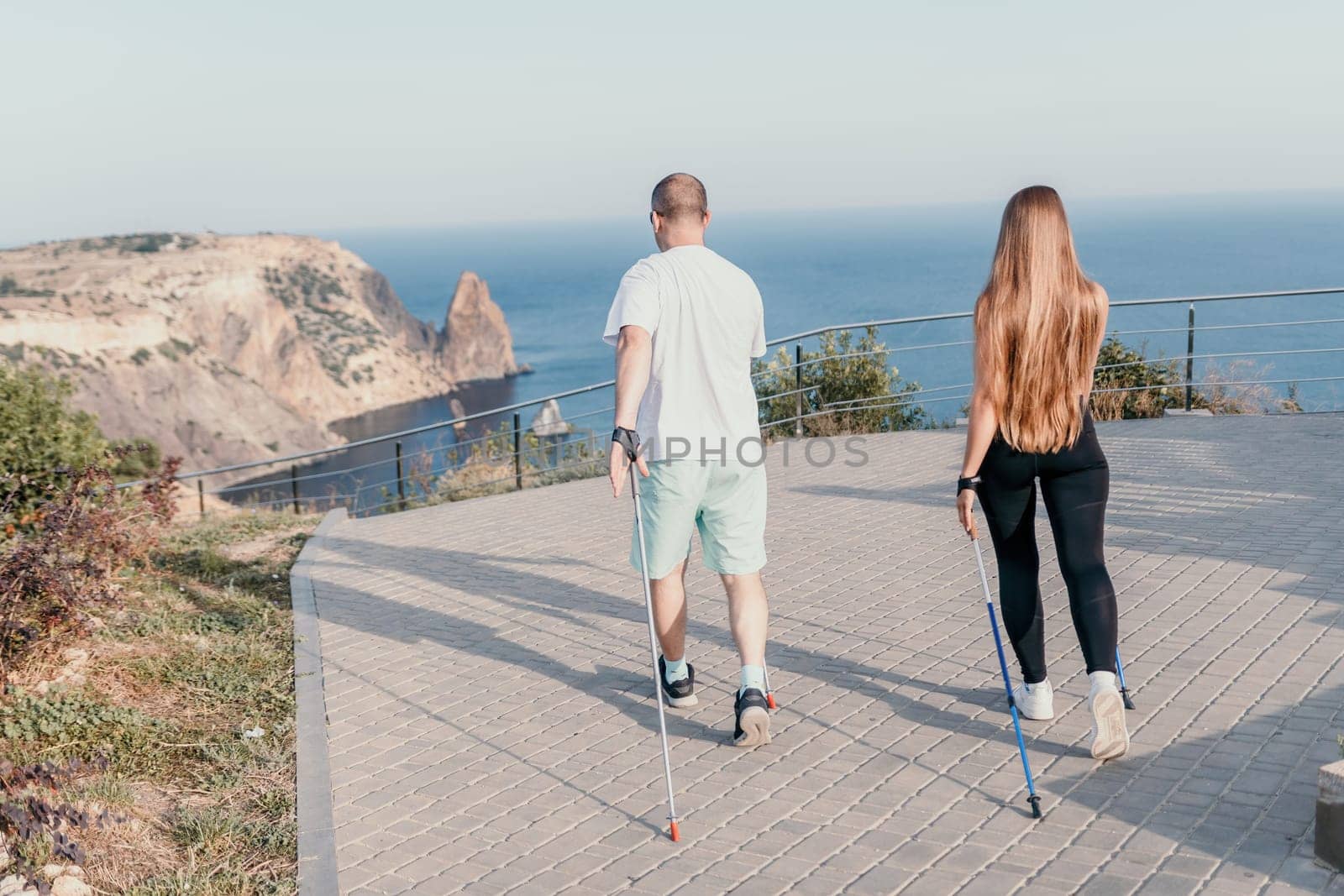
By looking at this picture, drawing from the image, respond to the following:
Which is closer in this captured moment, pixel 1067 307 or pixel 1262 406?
pixel 1067 307

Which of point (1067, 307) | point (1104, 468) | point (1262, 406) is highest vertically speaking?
point (1067, 307)

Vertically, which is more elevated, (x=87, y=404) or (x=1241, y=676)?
(x=1241, y=676)

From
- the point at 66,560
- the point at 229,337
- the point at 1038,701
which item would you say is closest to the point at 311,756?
the point at 66,560

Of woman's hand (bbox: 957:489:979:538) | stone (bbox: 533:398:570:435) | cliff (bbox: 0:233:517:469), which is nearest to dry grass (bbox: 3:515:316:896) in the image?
stone (bbox: 533:398:570:435)

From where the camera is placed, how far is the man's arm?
443 centimetres

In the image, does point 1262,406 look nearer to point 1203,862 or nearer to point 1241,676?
point 1241,676

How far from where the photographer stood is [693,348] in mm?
4605

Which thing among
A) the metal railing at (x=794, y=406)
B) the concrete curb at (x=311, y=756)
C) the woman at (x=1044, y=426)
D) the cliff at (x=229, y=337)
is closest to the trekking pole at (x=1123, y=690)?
the woman at (x=1044, y=426)

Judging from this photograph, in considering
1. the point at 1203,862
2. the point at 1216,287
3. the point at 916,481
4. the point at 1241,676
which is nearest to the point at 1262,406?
the point at 916,481

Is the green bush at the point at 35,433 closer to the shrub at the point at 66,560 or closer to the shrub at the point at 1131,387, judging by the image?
the shrub at the point at 66,560

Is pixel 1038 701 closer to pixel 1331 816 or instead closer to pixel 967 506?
pixel 967 506

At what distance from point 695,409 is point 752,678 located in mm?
1076

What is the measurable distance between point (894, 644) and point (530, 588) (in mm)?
2390

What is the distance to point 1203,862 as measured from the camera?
367cm
